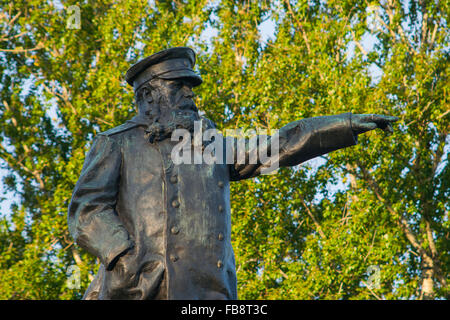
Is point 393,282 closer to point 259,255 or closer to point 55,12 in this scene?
point 259,255

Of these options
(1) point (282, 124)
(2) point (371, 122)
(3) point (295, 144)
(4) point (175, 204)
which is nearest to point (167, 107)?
(4) point (175, 204)

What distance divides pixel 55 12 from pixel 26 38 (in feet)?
3.73

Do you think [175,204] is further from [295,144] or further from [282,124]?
[282,124]

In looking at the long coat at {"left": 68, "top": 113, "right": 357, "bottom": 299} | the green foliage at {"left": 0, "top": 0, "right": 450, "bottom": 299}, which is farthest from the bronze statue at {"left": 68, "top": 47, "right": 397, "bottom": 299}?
the green foliage at {"left": 0, "top": 0, "right": 450, "bottom": 299}

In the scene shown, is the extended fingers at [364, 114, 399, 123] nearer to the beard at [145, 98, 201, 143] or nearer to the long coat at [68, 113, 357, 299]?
the long coat at [68, 113, 357, 299]

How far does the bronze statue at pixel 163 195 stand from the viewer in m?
4.60

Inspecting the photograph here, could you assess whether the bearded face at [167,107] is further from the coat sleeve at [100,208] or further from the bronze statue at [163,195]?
the coat sleeve at [100,208]

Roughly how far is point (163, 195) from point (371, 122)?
3.85 feet

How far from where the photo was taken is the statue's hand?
4.76 metres

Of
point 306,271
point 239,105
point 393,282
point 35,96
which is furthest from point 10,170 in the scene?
point 393,282

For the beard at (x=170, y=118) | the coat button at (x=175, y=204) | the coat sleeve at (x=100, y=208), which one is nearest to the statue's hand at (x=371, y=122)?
the beard at (x=170, y=118)

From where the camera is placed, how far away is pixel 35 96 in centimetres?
1945

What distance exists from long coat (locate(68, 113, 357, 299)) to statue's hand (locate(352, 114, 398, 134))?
0.05 metres

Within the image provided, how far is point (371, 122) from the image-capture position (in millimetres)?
4797
